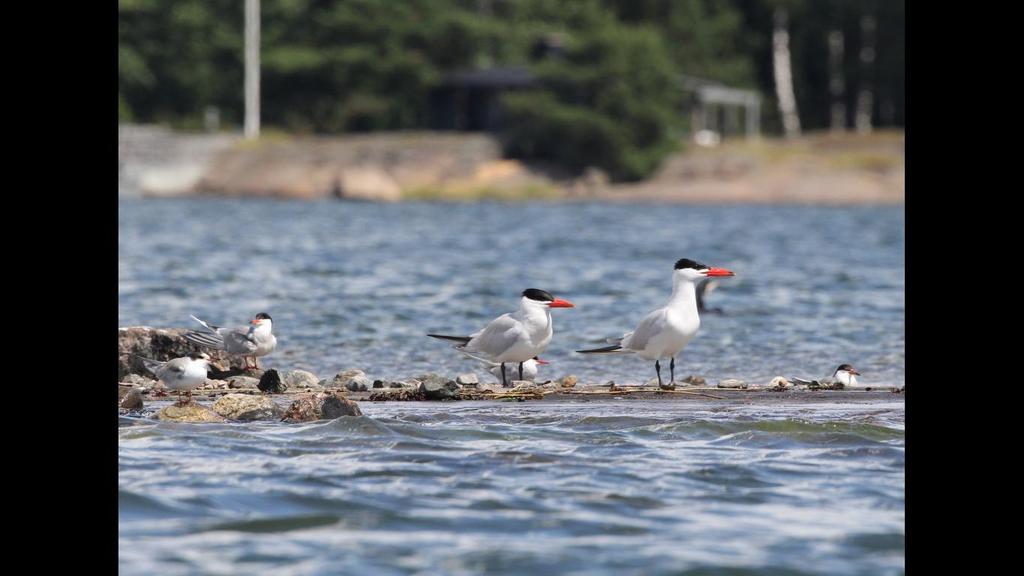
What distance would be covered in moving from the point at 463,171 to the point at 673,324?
54491 millimetres

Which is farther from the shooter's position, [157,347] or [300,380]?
[157,347]

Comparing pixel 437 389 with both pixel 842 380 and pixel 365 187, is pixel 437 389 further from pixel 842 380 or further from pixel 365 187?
pixel 365 187

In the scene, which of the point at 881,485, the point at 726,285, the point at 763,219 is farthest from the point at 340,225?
the point at 881,485

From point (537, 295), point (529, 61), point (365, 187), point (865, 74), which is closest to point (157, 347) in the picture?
point (537, 295)

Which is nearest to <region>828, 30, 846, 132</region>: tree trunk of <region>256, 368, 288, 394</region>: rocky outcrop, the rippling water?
<region>256, 368, 288, 394</region>: rocky outcrop

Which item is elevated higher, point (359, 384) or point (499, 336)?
point (499, 336)

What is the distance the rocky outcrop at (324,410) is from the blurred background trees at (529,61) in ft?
175

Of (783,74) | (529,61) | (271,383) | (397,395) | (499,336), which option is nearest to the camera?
(397,395)

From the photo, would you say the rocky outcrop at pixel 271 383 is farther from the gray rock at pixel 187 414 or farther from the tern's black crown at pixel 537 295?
the tern's black crown at pixel 537 295

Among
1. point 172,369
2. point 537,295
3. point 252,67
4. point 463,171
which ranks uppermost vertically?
point 252,67

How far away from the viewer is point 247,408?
936 centimetres

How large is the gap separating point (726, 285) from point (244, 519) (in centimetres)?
1835

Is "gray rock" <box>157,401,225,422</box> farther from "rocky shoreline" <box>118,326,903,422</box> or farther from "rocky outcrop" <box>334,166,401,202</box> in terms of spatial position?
"rocky outcrop" <box>334,166,401,202</box>

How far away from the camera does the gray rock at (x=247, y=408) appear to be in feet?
30.6
